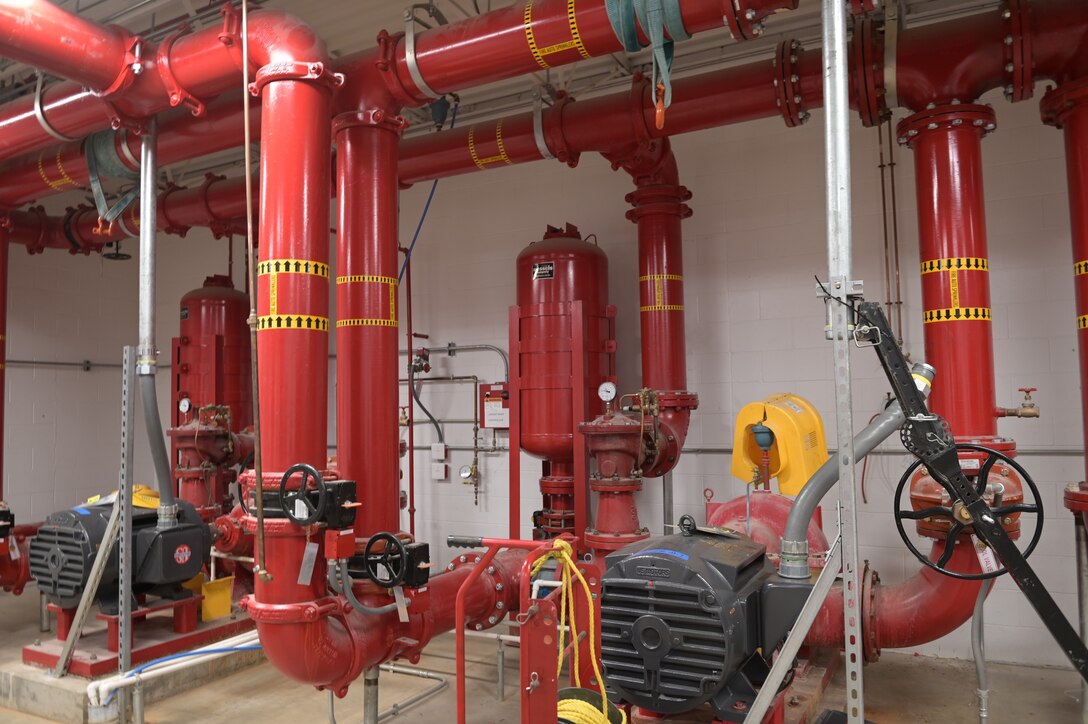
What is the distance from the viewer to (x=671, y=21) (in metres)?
2.78

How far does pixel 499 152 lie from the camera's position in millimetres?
4344

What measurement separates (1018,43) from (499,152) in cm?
254

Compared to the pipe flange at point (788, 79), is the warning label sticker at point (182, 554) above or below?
below

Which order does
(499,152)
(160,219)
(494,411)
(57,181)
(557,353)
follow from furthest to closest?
(160,219), (494,411), (57,181), (557,353), (499,152)

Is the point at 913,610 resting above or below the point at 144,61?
below

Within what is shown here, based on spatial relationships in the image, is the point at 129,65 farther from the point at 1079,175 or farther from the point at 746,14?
the point at 1079,175

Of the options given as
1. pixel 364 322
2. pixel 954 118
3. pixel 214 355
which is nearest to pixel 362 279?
pixel 364 322

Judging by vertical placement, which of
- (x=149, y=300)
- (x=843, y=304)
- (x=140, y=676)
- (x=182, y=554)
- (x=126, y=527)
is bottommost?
(x=140, y=676)

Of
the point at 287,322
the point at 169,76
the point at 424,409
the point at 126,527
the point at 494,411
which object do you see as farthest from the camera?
the point at 424,409

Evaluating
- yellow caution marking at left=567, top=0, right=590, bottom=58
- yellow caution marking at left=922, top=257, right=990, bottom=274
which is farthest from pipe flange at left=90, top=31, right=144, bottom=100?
yellow caution marking at left=922, top=257, right=990, bottom=274

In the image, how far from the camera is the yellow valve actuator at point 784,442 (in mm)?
3809

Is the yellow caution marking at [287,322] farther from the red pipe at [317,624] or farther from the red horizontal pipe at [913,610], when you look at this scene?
the red horizontal pipe at [913,610]

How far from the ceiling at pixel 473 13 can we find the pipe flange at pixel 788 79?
3.92ft

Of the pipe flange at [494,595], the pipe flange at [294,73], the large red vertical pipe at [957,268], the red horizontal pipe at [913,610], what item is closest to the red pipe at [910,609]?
the red horizontal pipe at [913,610]
